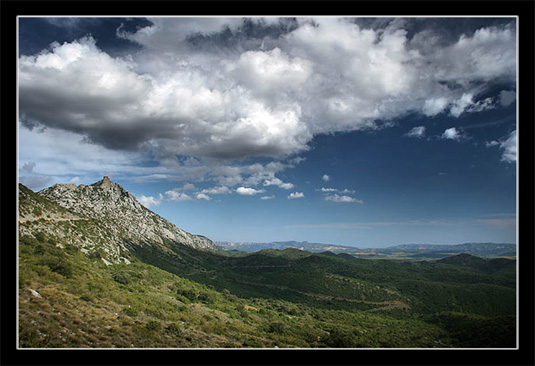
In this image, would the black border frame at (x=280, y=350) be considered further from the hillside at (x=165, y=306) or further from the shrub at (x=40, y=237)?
the shrub at (x=40, y=237)

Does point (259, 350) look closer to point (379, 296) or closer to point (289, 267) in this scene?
point (379, 296)

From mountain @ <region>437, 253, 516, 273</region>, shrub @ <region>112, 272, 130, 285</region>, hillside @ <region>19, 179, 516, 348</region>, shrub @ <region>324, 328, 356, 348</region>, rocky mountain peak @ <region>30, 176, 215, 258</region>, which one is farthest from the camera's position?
Answer: mountain @ <region>437, 253, 516, 273</region>

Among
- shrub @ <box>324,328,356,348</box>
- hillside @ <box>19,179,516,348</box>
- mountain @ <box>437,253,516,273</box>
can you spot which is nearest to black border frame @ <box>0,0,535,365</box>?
hillside @ <box>19,179,516,348</box>

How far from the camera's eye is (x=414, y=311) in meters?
59.5

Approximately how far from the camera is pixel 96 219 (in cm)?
4050

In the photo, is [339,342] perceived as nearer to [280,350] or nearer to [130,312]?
[280,350]

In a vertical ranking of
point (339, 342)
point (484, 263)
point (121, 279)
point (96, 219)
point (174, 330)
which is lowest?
point (484, 263)

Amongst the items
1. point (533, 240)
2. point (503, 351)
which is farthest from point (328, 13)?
point (503, 351)

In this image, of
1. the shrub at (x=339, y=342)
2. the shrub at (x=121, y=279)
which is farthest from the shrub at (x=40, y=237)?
the shrub at (x=339, y=342)

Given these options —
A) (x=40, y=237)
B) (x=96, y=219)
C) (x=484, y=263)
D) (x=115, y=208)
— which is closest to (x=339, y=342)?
(x=40, y=237)

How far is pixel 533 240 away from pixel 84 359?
10600 millimetres

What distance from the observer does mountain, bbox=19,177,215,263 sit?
22.9 meters

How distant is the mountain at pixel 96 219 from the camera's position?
75.2 feet

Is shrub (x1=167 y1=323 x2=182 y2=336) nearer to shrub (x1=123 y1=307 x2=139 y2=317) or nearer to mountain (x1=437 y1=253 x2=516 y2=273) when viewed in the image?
shrub (x1=123 y1=307 x2=139 y2=317)
